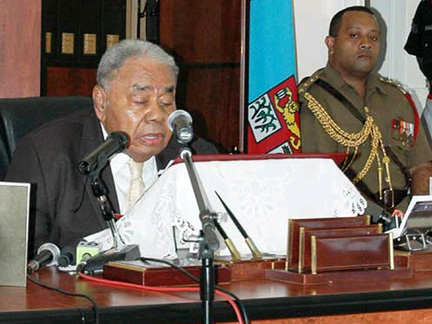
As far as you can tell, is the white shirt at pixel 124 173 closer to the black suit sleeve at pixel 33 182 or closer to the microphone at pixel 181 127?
→ the black suit sleeve at pixel 33 182

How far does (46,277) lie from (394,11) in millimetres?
4260

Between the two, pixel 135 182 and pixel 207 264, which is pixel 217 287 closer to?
pixel 207 264

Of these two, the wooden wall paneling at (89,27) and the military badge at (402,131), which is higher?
the wooden wall paneling at (89,27)

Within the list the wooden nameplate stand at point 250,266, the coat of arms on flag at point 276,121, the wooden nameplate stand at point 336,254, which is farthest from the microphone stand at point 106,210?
the coat of arms on flag at point 276,121

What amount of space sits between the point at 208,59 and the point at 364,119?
1.03 meters

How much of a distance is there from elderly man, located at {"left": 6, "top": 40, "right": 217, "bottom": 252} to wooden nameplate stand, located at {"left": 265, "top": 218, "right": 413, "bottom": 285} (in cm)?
78

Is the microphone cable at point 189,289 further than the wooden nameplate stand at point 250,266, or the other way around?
the wooden nameplate stand at point 250,266

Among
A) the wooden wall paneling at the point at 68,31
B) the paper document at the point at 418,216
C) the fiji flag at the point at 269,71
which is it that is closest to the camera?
the paper document at the point at 418,216

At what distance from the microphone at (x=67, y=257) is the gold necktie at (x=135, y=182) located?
0.51 m

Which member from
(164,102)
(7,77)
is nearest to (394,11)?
(7,77)

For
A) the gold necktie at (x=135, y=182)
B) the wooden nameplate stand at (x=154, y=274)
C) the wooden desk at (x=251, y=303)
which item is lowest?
the wooden desk at (x=251, y=303)

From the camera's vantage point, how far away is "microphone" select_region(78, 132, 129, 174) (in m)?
2.27

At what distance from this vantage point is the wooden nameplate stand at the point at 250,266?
2230 millimetres

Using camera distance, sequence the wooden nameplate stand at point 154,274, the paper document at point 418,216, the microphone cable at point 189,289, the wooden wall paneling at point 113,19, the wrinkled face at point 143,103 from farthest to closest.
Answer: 1. the wooden wall paneling at point 113,19
2. the wrinkled face at point 143,103
3. the paper document at point 418,216
4. the wooden nameplate stand at point 154,274
5. the microphone cable at point 189,289
